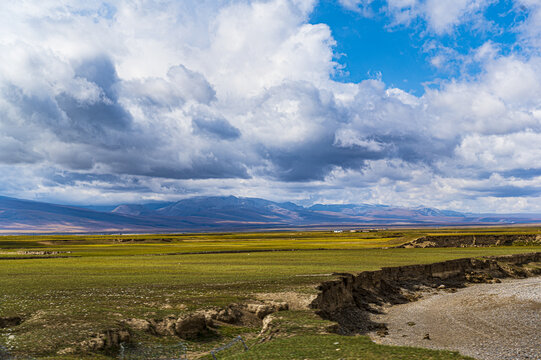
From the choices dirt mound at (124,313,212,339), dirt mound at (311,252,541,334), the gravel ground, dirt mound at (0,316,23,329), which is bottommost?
the gravel ground

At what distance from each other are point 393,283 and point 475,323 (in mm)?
18393

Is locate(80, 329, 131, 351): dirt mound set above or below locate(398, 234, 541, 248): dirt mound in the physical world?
above

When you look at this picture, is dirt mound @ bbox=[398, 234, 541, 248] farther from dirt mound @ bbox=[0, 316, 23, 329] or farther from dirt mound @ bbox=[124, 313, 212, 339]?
dirt mound @ bbox=[0, 316, 23, 329]

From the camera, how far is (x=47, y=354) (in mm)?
21500

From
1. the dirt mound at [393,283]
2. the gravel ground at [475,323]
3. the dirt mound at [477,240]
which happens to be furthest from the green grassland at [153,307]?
the dirt mound at [477,240]

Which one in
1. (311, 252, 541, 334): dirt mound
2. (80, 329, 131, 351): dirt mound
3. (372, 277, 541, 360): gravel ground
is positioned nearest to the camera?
(80, 329, 131, 351): dirt mound

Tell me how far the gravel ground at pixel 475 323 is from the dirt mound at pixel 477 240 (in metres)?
69.7

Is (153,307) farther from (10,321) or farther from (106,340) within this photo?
(10,321)

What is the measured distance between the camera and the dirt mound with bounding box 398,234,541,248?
412ft

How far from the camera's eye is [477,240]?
13175 cm

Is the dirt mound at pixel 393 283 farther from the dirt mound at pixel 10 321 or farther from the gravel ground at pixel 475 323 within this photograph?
the dirt mound at pixel 10 321

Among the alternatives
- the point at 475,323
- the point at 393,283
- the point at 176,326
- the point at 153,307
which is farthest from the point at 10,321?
the point at 393,283

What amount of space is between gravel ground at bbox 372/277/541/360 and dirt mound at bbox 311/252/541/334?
247cm

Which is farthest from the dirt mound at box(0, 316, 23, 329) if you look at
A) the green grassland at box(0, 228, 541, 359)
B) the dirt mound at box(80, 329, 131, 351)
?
the dirt mound at box(80, 329, 131, 351)
